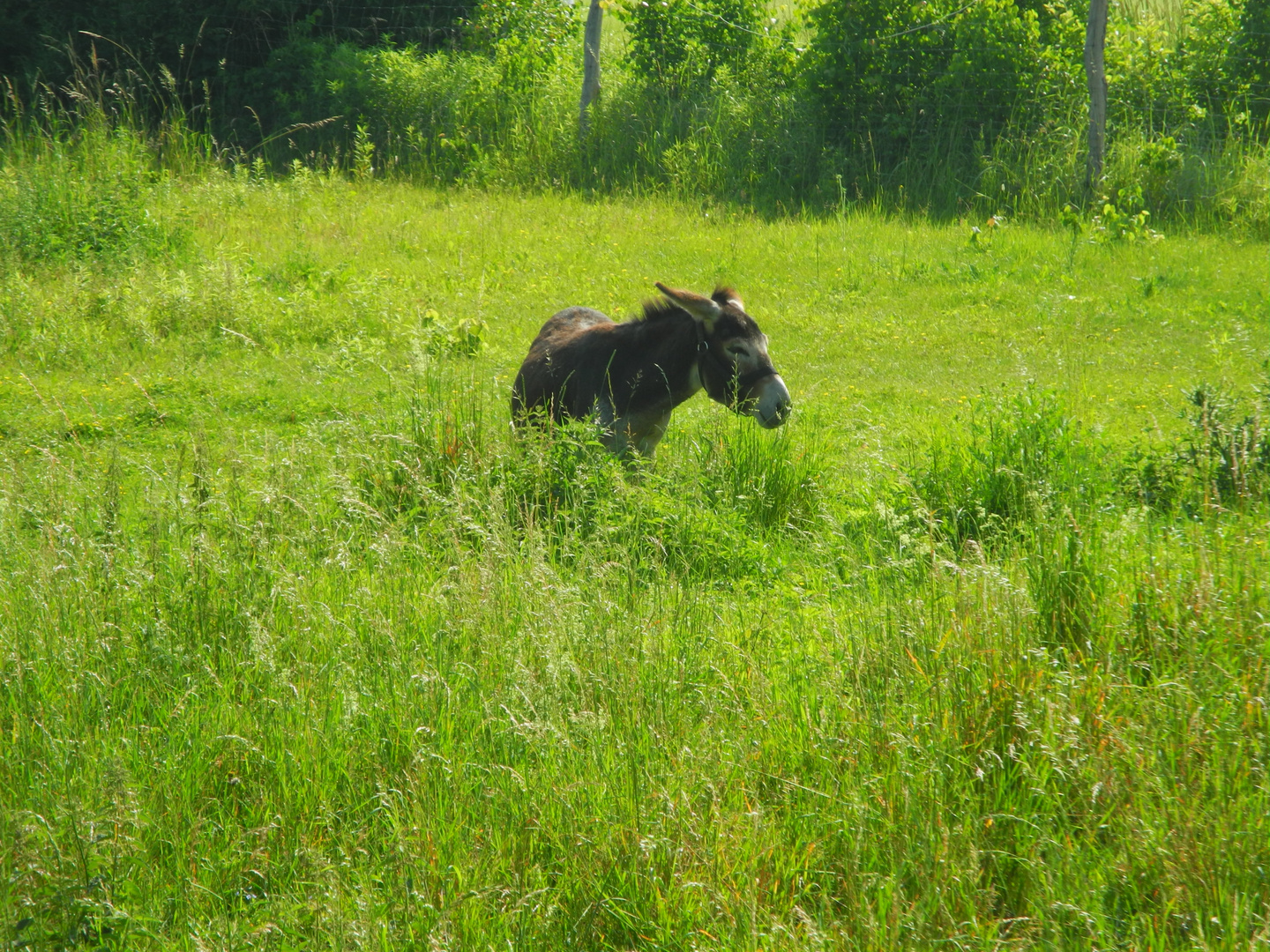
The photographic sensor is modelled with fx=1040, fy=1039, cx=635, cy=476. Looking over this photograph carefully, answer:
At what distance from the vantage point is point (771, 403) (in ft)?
18.5

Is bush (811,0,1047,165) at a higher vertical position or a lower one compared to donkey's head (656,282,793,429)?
higher

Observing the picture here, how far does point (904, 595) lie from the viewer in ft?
12.9

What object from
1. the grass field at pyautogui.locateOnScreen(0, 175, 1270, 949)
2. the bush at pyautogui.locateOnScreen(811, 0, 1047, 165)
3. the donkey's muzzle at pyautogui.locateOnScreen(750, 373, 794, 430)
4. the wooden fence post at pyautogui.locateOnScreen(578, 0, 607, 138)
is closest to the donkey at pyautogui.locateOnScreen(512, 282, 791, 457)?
the donkey's muzzle at pyautogui.locateOnScreen(750, 373, 794, 430)

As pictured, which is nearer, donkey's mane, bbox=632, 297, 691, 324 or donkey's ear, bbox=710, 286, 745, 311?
donkey's ear, bbox=710, 286, 745, 311

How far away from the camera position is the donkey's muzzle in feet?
18.5

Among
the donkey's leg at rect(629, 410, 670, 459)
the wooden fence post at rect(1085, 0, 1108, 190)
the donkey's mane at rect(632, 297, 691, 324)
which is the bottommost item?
the donkey's leg at rect(629, 410, 670, 459)

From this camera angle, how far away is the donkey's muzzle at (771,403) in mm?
5652

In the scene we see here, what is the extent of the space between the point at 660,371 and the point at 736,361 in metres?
0.45

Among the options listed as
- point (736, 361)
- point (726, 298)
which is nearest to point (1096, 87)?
point (726, 298)

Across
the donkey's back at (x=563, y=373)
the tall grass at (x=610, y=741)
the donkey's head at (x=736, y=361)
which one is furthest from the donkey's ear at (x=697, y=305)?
the tall grass at (x=610, y=741)

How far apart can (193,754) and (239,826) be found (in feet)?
1.02

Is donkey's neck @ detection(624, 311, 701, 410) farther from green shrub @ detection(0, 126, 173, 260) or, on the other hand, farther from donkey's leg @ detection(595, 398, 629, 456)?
green shrub @ detection(0, 126, 173, 260)

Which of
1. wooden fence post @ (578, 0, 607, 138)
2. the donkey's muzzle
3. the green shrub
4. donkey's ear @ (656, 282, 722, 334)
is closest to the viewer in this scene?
the donkey's muzzle

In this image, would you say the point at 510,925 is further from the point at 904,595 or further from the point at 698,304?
the point at 698,304
